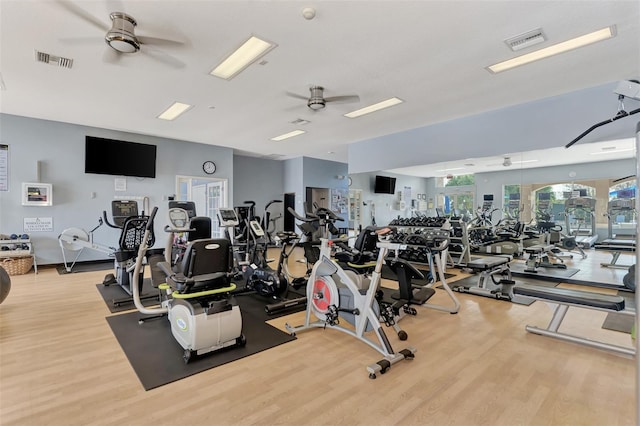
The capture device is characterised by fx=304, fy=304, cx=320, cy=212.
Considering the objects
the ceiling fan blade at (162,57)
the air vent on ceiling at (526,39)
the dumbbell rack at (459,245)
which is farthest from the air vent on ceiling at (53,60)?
the dumbbell rack at (459,245)

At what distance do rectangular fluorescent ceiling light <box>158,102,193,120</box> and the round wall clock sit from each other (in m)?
2.68

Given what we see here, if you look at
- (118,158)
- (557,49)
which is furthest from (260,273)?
(118,158)

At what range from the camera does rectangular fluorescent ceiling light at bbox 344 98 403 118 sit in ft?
16.7

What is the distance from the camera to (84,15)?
2.81 metres

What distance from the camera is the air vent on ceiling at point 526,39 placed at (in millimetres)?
3068

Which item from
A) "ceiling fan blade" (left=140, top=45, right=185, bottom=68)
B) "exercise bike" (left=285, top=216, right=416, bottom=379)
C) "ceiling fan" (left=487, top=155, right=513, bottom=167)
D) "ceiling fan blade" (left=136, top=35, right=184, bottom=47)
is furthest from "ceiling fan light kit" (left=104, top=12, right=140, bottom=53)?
"ceiling fan" (left=487, top=155, right=513, bottom=167)

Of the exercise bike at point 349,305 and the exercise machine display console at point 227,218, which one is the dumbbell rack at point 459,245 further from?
the exercise machine display console at point 227,218

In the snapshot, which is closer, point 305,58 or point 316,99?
point 305,58

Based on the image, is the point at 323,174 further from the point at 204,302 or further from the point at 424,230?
the point at 204,302

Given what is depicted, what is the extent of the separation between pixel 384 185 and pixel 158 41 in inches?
234

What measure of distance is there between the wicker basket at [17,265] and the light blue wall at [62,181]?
1.58 feet

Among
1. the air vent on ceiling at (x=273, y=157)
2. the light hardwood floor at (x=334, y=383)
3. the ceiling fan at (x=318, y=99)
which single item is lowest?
the light hardwood floor at (x=334, y=383)

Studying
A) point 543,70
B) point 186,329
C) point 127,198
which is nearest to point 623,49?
point 543,70

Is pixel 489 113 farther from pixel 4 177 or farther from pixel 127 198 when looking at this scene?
pixel 4 177
